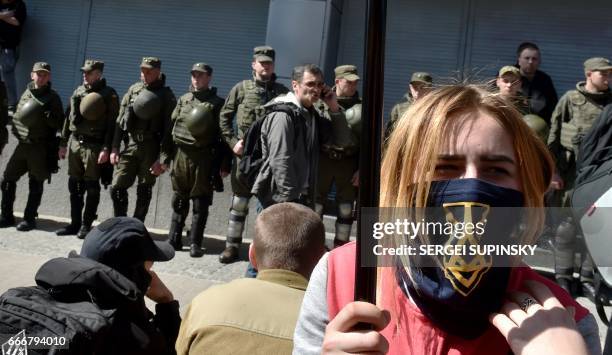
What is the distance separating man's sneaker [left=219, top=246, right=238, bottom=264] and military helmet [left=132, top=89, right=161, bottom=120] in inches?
67.4

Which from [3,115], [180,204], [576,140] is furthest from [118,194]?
[576,140]

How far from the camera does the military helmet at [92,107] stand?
7.55 m

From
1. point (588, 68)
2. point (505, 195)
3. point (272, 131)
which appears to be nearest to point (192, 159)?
point (272, 131)

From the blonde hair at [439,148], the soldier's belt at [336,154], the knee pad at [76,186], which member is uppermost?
the soldier's belt at [336,154]

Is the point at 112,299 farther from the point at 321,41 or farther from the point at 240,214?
the point at 321,41

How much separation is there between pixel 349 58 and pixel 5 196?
4.58 meters

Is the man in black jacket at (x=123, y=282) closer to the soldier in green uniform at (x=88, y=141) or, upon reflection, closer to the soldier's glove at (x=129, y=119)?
the soldier's glove at (x=129, y=119)

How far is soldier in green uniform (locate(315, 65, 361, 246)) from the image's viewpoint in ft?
22.6

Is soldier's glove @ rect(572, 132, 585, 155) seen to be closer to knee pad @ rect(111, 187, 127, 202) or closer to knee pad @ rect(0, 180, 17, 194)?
knee pad @ rect(111, 187, 127, 202)

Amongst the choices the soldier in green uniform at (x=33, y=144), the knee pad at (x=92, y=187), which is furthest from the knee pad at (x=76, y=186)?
the soldier in green uniform at (x=33, y=144)

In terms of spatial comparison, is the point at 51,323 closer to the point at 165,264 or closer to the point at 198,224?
the point at 165,264

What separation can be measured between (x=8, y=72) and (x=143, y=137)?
3746 millimetres

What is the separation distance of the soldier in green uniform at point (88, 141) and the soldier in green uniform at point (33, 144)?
8.3 inches

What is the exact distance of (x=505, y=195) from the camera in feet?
4.38
